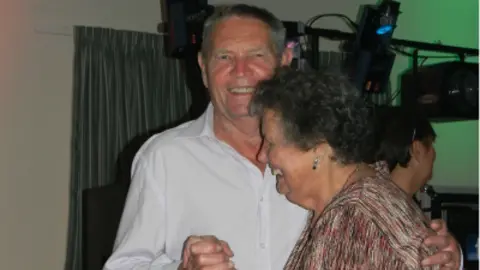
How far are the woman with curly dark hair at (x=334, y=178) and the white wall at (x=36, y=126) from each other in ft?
10.1

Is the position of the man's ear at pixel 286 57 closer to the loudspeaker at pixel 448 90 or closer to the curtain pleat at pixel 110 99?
the curtain pleat at pixel 110 99

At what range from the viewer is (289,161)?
1594mm

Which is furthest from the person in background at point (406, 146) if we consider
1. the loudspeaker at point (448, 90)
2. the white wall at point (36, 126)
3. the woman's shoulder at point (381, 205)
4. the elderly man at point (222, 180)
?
the white wall at point (36, 126)

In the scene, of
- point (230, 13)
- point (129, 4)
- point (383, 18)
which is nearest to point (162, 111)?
point (129, 4)

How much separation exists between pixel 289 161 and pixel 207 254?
285 mm

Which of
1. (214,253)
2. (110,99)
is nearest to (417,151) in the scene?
(214,253)

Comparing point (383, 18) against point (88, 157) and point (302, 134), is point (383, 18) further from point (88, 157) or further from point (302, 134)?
point (302, 134)

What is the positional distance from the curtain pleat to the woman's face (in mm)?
3095

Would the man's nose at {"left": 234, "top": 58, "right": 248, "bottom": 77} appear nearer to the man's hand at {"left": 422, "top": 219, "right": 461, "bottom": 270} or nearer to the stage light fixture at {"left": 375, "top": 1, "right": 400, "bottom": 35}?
the man's hand at {"left": 422, "top": 219, "right": 461, "bottom": 270}

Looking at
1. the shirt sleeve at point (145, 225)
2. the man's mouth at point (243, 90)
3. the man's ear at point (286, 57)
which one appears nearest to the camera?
the shirt sleeve at point (145, 225)

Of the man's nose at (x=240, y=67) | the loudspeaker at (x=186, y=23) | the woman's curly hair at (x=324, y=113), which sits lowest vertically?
the woman's curly hair at (x=324, y=113)

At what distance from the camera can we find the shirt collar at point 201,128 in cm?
201

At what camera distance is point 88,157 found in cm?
456

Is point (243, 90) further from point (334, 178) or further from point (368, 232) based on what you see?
point (368, 232)
